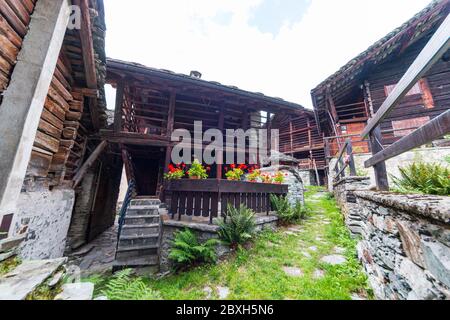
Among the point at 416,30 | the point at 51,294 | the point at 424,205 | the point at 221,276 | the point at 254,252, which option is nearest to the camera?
the point at 424,205

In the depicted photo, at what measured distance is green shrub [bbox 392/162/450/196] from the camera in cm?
A: 192

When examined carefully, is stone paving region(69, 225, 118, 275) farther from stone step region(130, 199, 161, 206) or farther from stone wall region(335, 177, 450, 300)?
stone wall region(335, 177, 450, 300)

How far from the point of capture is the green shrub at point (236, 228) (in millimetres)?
4008

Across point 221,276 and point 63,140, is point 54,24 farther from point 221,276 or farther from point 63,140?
point 221,276

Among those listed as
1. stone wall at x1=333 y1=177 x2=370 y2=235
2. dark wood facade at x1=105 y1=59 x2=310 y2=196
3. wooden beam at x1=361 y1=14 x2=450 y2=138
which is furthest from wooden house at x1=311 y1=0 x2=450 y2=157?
wooden beam at x1=361 y1=14 x2=450 y2=138

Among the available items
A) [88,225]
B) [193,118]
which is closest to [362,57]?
[193,118]

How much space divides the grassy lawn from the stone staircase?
0.82 m

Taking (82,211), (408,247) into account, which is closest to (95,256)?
(82,211)

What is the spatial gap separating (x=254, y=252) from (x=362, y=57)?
1119 cm

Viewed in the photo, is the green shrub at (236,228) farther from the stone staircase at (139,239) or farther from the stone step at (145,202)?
the stone step at (145,202)

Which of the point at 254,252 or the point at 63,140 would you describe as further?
the point at 63,140

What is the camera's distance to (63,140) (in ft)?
14.8

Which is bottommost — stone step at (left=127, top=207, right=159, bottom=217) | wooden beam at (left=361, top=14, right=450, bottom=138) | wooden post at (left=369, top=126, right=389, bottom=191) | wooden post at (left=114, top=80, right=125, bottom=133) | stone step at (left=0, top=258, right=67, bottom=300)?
stone step at (left=0, top=258, right=67, bottom=300)
